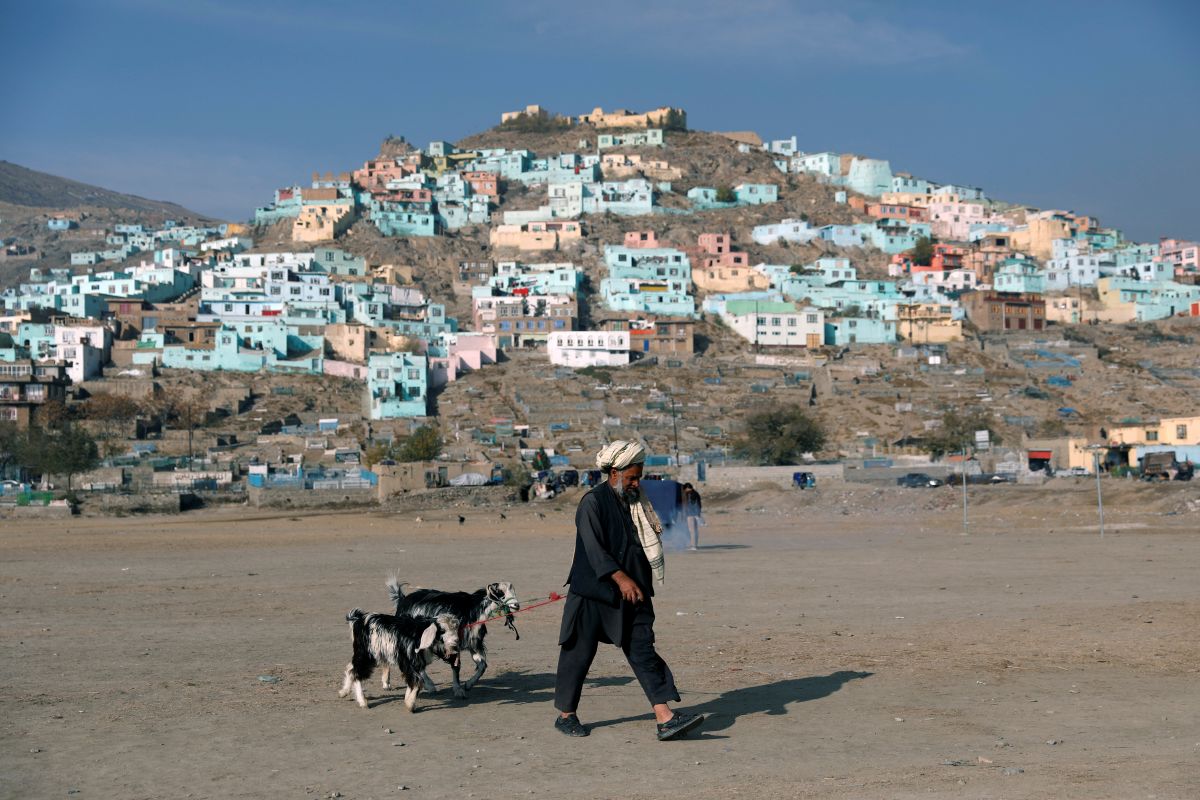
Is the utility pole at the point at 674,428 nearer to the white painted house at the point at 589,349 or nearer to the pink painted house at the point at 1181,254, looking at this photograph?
the white painted house at the point at 589,349

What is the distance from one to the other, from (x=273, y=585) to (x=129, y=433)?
50.8 m

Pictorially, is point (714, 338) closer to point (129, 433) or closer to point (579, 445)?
point (579, 445)

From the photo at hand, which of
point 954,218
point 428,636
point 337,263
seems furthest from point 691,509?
point 954,218

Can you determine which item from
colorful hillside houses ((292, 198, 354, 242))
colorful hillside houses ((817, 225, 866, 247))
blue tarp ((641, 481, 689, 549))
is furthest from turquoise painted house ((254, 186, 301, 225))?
blue tarp ((641, 481, 689, 549))

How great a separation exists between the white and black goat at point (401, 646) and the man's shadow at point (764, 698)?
3.57ft

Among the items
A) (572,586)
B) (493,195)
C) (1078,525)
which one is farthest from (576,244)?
(572,586)

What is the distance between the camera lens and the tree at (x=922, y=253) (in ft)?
340

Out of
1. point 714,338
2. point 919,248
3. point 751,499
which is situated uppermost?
point 919,248

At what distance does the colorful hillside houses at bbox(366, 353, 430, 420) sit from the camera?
67.8m

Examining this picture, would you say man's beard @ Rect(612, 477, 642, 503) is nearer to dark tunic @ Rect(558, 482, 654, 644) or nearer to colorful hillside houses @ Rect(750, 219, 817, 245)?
dark tunic @ Rect(558, 482, 654, 644)

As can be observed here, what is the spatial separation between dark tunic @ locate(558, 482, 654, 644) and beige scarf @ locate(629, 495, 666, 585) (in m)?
0.03

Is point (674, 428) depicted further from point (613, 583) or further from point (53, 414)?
point (613, 583)

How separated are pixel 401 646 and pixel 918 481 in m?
35.8

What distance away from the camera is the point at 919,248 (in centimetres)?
10581
